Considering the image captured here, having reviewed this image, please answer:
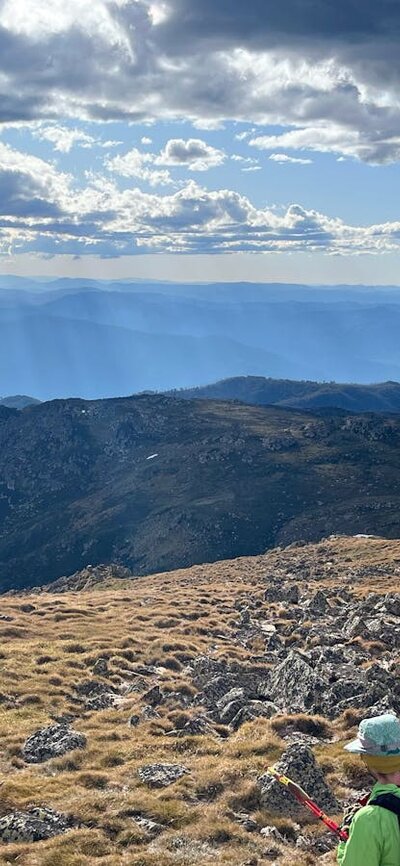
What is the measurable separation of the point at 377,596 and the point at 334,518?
13694 centimetres

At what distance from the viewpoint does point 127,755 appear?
20.9m

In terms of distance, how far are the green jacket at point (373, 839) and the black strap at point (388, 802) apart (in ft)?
0.14

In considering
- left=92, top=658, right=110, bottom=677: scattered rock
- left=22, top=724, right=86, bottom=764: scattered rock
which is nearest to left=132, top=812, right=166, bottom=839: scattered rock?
left=22, top=724, right=86, bottom=764: scattered rock

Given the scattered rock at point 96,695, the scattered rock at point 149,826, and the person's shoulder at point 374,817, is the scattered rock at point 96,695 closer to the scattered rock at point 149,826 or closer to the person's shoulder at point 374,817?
the scattered rock at point 149,826

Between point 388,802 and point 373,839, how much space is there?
0.39 m

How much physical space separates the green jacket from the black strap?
0.14ft

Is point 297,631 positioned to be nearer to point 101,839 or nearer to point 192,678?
point 192,678

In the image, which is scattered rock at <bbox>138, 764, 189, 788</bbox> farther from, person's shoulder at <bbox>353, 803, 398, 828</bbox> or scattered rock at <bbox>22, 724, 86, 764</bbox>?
person's shoulder at <bbox>353, 803, 398, 828</bbox>

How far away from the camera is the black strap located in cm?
715

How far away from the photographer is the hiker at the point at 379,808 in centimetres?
700

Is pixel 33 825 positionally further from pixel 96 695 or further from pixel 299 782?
pixel 96 695

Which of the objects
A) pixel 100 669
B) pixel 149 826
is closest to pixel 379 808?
pixel 149 826

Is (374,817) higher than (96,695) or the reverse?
higher

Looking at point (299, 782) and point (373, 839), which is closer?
point (373, 839)
